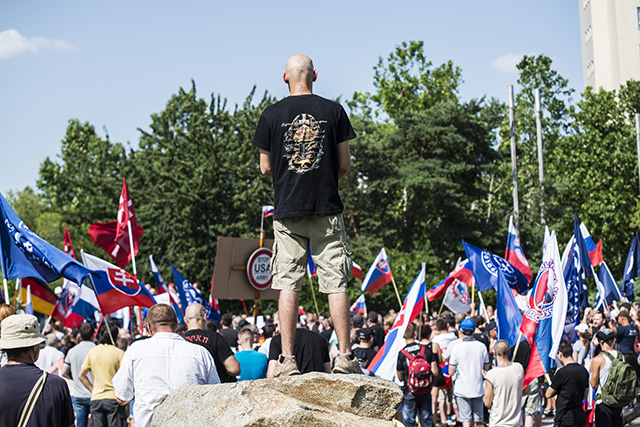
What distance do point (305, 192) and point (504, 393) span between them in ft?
18.3

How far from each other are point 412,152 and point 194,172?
1128 cm

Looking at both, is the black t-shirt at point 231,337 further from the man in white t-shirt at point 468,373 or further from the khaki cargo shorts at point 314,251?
the khaki cargo shorts at point 314,251

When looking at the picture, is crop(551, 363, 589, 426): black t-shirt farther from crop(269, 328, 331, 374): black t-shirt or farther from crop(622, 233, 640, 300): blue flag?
crop(622, 233, 640, 300): blue flag

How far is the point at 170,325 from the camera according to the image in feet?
17.4

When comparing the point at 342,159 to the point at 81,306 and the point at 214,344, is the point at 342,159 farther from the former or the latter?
the point at 81,306

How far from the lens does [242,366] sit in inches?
322

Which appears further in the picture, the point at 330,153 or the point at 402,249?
the point at 402,249

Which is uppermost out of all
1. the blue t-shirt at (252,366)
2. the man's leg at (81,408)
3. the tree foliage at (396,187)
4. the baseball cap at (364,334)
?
the tree foliage at (396,187)

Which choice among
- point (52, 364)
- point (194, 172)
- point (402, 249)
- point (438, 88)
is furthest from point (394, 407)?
point (438, 88)

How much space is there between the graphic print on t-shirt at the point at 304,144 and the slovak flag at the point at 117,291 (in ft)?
19.5

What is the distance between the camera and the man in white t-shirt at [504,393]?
9.27 metres

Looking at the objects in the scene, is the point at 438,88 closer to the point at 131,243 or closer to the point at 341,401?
the point at 131,243

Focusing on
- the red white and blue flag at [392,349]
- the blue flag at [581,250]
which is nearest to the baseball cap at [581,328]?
the blue flag at [581,250]

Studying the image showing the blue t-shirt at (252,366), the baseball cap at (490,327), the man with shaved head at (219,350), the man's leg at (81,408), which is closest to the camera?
the man with shaved head at (219,350)
